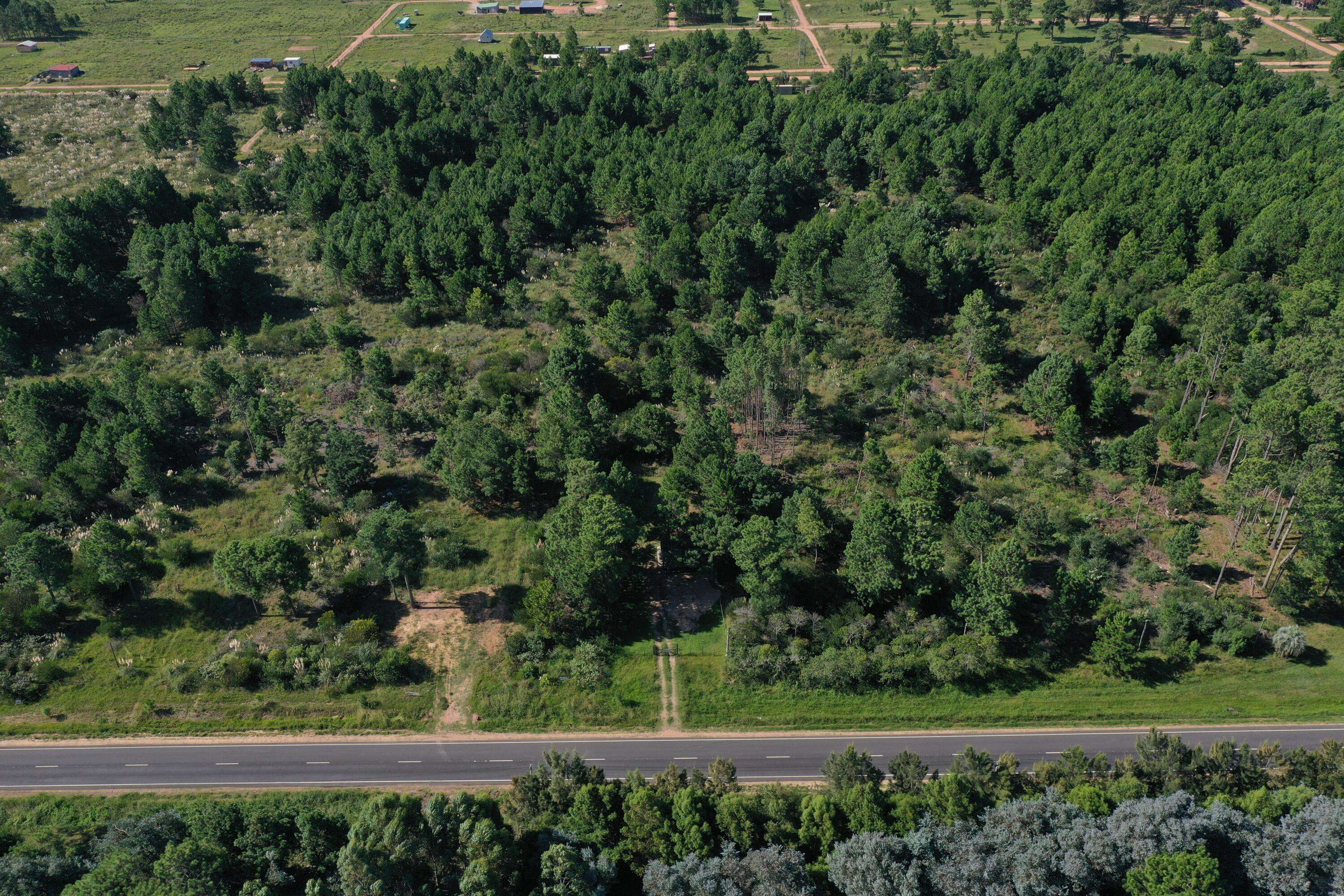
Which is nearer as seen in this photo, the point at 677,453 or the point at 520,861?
the point at 520,861

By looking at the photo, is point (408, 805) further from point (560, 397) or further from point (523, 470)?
point (560, 397)

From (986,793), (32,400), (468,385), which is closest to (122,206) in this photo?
(32,400)

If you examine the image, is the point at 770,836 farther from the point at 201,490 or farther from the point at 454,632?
the point at 201,490

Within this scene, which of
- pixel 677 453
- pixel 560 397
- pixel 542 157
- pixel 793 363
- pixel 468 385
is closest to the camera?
pixel 677 453

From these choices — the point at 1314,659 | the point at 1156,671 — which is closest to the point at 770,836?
the point at 1156,671

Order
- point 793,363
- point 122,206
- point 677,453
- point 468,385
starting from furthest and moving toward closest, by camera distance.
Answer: point 122,206 → point 468,385 → point 793,363 → point 677,453

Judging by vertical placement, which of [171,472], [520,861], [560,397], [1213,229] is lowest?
[520,861]

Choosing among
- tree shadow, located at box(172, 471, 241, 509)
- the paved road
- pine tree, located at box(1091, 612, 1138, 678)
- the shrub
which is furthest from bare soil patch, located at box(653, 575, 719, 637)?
tree shadow, located at box(172, 471, 241, 509)

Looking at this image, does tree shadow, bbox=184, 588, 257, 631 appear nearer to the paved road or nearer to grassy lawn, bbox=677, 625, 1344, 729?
the paved road
